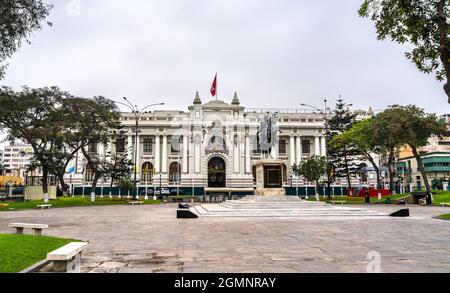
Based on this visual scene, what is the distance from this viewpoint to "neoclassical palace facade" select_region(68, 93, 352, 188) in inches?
2224

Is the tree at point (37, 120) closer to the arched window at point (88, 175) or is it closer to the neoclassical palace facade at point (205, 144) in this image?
the neoclassical palace facade at point (205, 144)

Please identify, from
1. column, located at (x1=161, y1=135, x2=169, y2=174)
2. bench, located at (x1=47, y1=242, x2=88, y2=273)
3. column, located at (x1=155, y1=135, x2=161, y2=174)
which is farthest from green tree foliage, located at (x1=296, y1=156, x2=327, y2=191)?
bench, located at (x1=47, y1=242, x2=88, y2=273)

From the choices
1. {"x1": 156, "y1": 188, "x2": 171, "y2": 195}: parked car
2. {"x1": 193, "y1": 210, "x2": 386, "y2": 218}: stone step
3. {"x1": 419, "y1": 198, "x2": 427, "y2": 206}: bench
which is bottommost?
{"x1": 419, "y1": 198, "x2": 427, "y2": 206}: bench

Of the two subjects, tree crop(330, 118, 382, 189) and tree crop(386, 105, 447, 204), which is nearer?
tree crop(386, 105, 447, 204)

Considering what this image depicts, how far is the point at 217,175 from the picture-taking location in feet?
188

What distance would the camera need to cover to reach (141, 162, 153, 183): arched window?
2290 inches

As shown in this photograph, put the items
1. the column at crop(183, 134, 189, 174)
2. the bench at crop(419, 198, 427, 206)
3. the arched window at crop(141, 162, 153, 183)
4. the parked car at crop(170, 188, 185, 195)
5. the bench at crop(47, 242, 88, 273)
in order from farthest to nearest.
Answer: the arched window at crop(141, 162, 153, 183)
the column at crop(183, 134, 189, 174)
the parked car at crop(170, 188, 185, 195)
the bench at crop(419, 198, 427, 206)
the bench at crop(47, 242, 88, 273)

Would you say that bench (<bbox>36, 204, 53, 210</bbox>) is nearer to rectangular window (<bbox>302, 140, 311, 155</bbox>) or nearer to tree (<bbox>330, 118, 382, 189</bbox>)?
tree (<bbox>330, 118, 382, 189</bbox>)

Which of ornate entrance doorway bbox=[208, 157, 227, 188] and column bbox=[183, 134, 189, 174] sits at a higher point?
column bbox=[183, 134, 189, 174]

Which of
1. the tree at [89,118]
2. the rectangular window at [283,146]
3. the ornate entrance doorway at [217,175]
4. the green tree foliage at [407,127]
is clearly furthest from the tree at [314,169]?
the rectangular window at [283,146]

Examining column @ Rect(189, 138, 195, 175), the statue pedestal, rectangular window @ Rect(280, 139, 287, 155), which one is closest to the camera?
the statue pedestal

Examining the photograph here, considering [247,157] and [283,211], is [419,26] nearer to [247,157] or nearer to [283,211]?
[283,211]

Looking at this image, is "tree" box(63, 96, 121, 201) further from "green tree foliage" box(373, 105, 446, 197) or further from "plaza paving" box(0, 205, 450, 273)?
"green tree foliage" box(373, 105, 446, 197)

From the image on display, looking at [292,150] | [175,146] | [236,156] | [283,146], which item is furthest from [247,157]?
[175,146]
